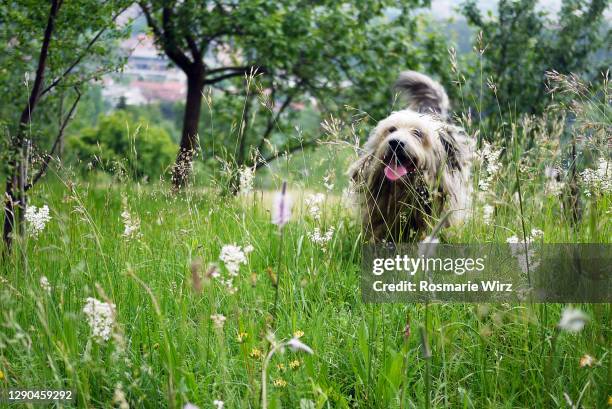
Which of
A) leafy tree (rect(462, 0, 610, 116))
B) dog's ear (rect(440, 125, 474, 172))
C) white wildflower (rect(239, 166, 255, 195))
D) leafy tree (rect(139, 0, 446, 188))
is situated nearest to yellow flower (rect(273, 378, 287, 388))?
white wildflower (rect(239, 166, 255, 195))

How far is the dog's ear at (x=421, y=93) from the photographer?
557 centimetres

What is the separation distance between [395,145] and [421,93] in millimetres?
1692

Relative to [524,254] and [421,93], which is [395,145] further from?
[524,254]

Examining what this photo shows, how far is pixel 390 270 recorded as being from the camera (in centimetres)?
296

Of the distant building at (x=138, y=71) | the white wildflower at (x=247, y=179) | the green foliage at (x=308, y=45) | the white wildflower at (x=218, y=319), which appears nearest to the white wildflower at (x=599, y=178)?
the white wildflower at (x=247, y=179)

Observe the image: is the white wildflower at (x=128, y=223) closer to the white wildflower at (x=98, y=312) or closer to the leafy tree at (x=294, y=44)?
the white wildflower at (x=98, y=312)

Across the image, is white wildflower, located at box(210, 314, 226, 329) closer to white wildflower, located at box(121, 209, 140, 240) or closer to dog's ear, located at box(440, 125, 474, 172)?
white wildflower, located at box(121, 209, 140, 240)

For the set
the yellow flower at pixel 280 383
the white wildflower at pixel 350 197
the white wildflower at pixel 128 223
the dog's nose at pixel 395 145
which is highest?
the dog's nose at pixel 395 145

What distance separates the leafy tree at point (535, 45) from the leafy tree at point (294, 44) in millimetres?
1074

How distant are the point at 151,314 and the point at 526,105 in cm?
880

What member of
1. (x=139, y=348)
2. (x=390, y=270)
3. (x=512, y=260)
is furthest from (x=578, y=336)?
(x=139, y=348)

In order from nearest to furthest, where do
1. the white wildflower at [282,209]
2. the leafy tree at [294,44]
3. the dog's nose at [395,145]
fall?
the white wildflower at [282,209], the dog's nose at [395,145], the leafy tree at [294,44]

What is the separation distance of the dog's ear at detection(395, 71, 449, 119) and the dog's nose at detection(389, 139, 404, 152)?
1.39 m

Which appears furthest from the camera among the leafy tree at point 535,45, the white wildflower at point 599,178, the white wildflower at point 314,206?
the leafy tree at point 535,45
